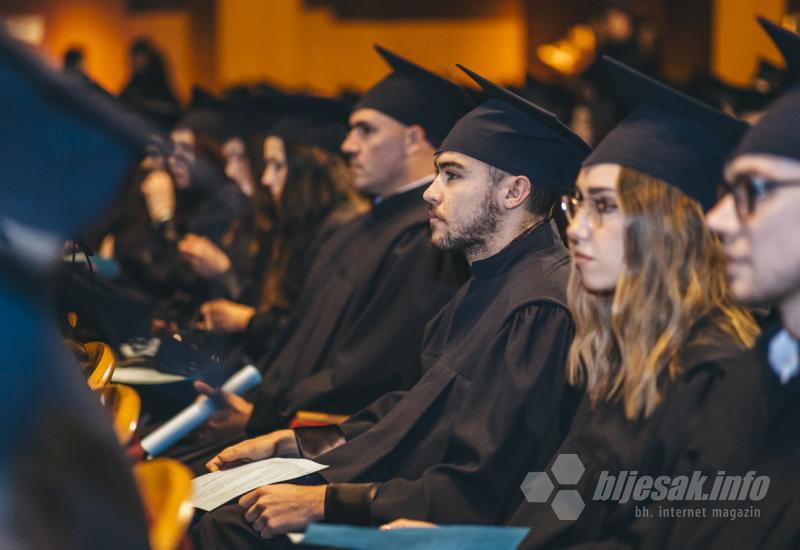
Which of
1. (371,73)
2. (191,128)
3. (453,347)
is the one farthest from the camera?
(371,73)

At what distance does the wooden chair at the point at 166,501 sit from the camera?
1.45 meters

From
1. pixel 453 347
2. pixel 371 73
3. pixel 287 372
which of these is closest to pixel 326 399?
pixel 287 372

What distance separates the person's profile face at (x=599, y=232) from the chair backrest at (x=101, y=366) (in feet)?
3.52

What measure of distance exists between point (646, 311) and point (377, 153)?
2429mm

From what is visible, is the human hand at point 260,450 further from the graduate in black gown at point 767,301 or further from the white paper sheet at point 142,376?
the graduate in black gown at point 767,301

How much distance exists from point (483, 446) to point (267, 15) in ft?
35.1

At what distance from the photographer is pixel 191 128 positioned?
6.77 m

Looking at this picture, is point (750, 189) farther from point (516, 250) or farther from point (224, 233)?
point (224, 233)

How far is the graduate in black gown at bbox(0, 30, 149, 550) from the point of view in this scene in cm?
118

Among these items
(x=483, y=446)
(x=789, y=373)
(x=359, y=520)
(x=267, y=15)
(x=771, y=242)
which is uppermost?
(x=771, y=242)

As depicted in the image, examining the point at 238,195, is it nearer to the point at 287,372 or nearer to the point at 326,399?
the point at 287,372

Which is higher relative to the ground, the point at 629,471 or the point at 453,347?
the point at 629,471

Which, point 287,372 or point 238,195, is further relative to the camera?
point 238,195

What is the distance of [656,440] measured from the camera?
2.05 metres
